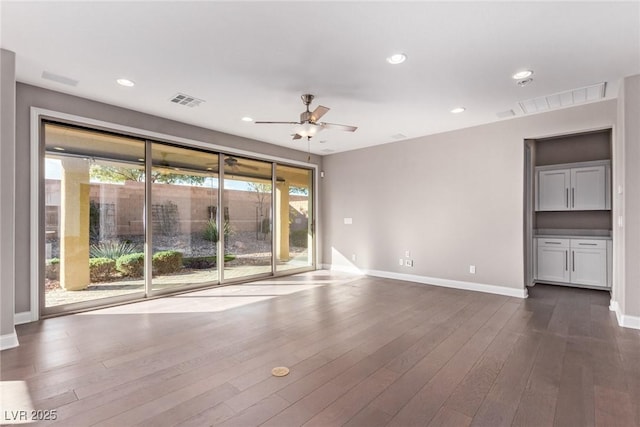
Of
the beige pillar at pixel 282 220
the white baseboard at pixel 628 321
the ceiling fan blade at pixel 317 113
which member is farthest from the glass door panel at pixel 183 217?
the white baseboard at pixel 628 321

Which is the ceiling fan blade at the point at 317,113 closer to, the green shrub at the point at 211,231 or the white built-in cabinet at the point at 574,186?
the green shrub at the point at 211,231

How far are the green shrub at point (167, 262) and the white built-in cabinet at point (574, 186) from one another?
21.2ft

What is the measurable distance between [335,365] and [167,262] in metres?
3.53

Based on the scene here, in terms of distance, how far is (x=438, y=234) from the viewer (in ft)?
18.5

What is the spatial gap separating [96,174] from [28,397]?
2.96m

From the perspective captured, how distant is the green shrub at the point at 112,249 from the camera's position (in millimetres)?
4211

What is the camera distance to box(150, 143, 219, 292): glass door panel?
4.82m

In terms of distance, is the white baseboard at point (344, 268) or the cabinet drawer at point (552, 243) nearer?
the cabinet drawer at point (552, 243)

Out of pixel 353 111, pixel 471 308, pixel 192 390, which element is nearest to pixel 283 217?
pixel 353 111

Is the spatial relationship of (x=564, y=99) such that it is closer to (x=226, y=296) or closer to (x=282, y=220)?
(x=282, y=220)

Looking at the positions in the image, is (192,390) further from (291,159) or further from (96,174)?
(291,159)

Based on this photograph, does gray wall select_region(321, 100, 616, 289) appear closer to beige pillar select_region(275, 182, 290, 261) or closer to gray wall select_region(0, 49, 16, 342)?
→ beige pillar select_region(275, 182, 290, 261)

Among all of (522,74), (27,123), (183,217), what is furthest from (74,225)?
(522,74)

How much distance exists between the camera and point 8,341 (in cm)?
291
